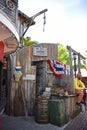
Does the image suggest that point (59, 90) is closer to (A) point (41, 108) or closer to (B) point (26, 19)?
(A) point (41, 108)

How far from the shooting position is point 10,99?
1163 cm

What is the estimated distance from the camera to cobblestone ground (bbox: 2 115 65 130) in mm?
9766

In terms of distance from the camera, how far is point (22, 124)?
10.3 meters

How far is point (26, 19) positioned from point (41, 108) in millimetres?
8329

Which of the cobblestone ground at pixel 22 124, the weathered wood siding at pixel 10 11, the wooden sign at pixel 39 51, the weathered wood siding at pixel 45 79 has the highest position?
the weathered wood siding at pixel 10 11

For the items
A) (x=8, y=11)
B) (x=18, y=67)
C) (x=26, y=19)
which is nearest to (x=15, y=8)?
(x=8, y=11)

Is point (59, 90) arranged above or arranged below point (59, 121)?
above

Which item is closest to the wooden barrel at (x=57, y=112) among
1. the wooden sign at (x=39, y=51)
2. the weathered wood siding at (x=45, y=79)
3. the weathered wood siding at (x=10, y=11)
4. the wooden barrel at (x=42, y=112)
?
the wooden barrel at (x=42, y=112)

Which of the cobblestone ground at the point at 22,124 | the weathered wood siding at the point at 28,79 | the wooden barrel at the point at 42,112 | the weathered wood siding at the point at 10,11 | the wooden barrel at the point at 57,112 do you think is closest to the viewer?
the weathered wood siding at the point at 10,11

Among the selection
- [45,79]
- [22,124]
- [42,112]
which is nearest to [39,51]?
[45,79]

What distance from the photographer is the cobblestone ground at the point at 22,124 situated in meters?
9.77

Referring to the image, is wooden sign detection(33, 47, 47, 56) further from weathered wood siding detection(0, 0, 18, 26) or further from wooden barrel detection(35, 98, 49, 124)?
weathered wood siding detection(0, 0, 18, 26)

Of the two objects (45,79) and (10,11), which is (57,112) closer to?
(45,79)

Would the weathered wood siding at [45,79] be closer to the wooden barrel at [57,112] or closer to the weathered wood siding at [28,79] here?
the weathered wood siding at [28,79]
